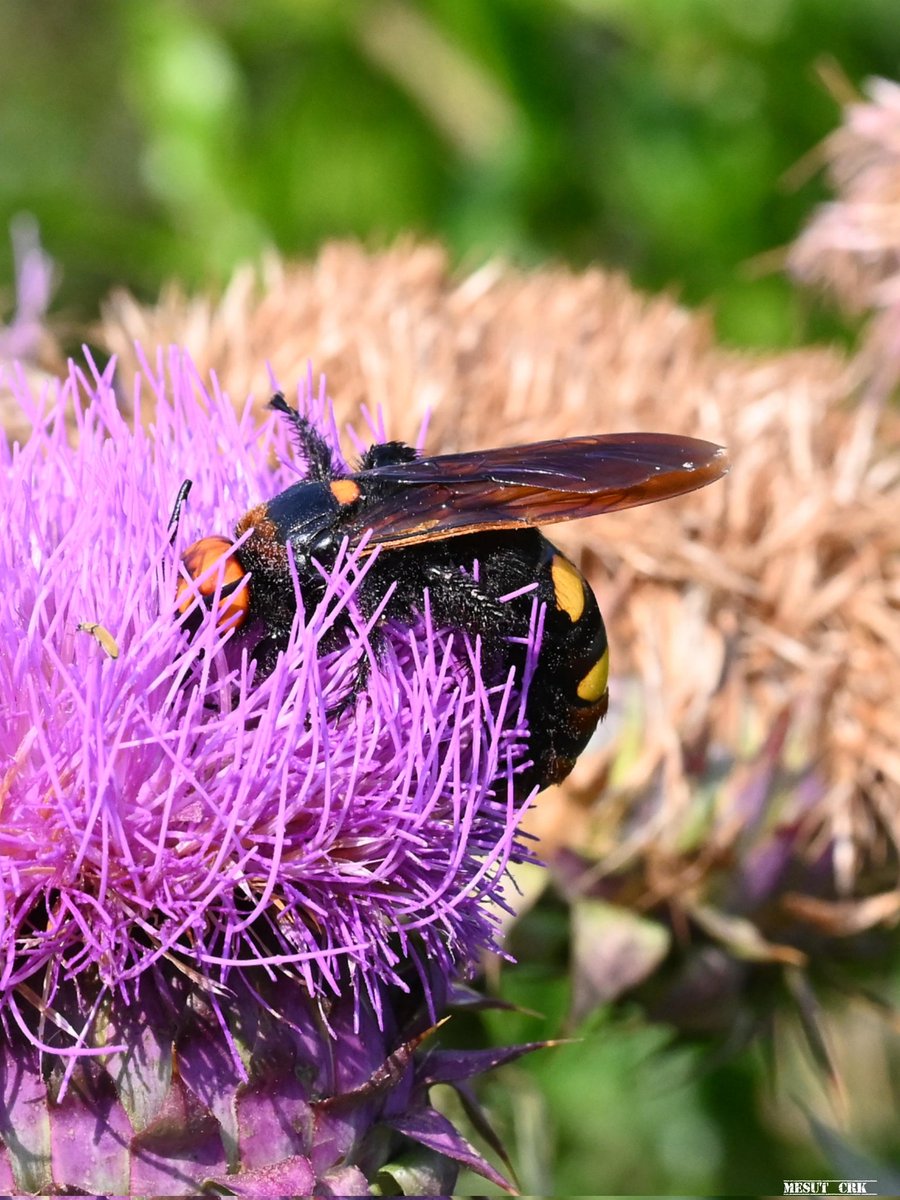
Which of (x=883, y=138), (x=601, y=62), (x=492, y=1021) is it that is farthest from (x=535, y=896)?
(x=601, y=62)

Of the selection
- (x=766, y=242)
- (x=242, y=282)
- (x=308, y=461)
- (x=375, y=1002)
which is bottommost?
(x=375, y=1002)

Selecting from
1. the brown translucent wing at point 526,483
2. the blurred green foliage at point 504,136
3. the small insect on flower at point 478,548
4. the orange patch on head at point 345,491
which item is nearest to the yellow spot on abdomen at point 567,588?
the small insect on flower at point 478,548

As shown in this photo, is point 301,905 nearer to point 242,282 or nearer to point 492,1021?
point 492,1021

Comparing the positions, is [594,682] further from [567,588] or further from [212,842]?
[212,842]

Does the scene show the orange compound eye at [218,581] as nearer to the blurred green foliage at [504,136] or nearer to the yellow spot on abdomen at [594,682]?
the yellow spot on abdomen at [594,682]

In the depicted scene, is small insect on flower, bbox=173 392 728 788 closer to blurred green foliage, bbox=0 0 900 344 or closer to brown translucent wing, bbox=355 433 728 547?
brown translucent wing, bbox=355 433 728 547

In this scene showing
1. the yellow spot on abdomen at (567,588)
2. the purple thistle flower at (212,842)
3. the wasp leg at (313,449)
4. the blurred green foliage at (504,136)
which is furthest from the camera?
the blurred green foliage at (504,136)

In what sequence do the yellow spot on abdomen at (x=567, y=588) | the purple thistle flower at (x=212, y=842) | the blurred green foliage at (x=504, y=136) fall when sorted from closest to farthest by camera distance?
the purple thistle flower at (x=212, y=842), the yellow spot on abdomen at (x=567, y=588), the blurred green foliage at (x=504, y=136)

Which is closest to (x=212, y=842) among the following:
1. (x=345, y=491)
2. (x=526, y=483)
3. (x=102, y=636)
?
(x=102, y=636)
